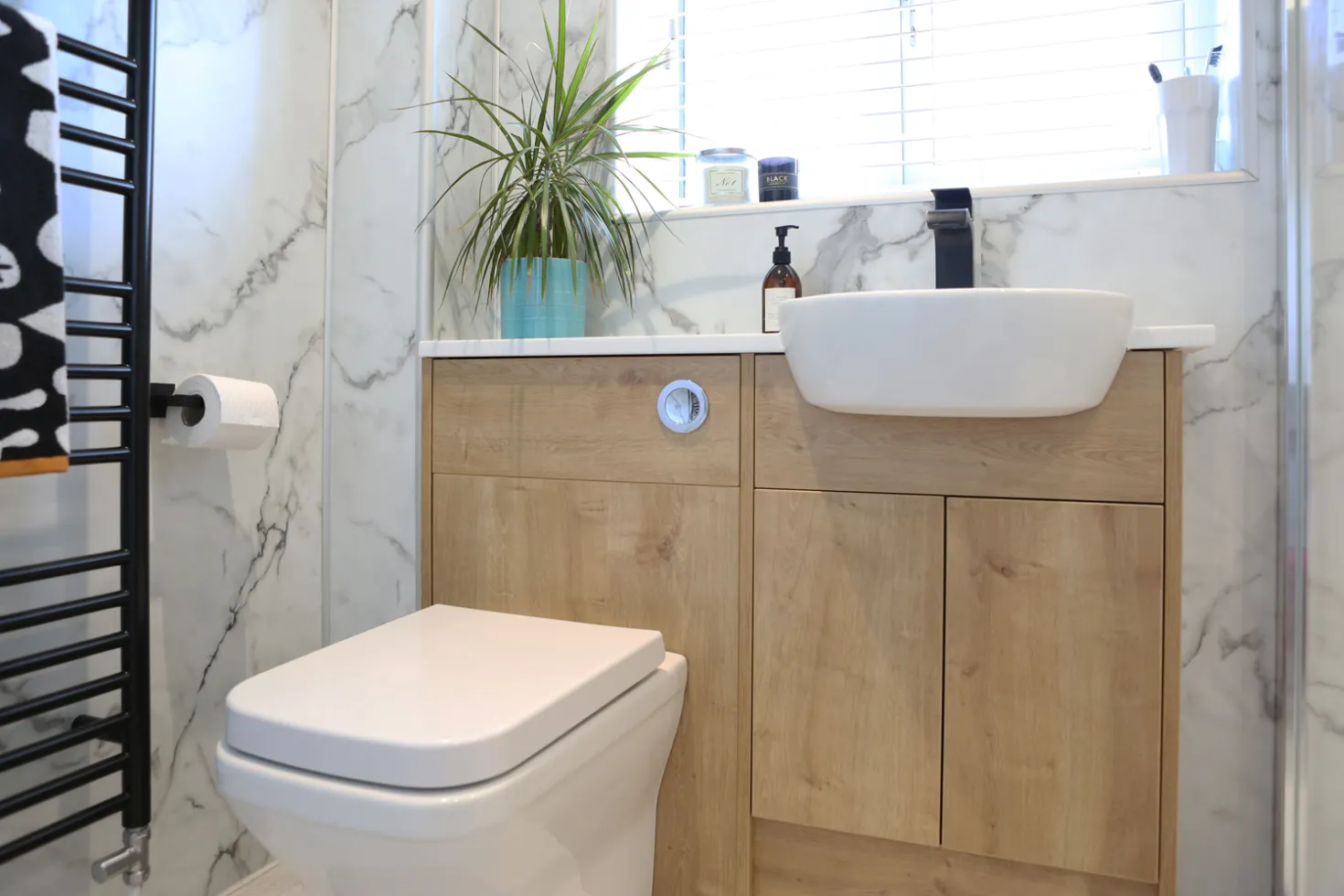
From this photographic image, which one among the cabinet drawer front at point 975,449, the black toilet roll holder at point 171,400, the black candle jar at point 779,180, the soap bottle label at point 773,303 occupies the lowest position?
the cabinet drawer front at point 975,449

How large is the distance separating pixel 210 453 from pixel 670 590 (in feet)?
2.31

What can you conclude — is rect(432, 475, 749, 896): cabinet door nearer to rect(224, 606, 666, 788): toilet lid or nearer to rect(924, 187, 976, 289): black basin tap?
rect(224, 606, 666, 788): toilet lid

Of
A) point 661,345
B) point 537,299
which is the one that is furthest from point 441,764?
point 537,299

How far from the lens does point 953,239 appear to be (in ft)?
4.18

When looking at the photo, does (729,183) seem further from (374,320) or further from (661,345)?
(374,320)

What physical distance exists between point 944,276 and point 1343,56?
1.69 ft

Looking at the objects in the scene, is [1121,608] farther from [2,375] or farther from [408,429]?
[2,375]

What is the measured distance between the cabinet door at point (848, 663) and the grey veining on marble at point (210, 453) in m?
0.79

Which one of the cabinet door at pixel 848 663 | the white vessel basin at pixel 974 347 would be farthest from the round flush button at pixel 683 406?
the white vessel basin at pixel 974 347

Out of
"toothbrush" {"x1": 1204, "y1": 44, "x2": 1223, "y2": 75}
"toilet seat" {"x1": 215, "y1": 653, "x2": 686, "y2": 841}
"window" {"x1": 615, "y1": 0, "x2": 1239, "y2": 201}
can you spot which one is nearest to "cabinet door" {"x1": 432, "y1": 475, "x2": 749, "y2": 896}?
"toilet seat" {"x1": 215, "y1": 653, "x2": 686, "y2": 841}

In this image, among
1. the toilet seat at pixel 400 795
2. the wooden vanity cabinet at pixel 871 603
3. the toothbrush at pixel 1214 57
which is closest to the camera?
the toilet seat at pixel 400 795

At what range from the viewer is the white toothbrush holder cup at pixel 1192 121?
1289mm

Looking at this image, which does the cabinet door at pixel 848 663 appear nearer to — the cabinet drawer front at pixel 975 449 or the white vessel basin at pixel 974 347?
the cabinet drawer front at pixel 975 449

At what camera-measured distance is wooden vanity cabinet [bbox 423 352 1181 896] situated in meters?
1.05
